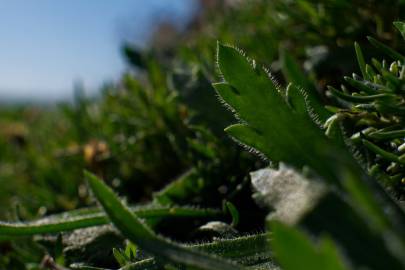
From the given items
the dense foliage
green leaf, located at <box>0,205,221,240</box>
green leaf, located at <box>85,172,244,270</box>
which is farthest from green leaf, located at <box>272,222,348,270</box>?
green leaf, located at <box>0,205,221,240</box>

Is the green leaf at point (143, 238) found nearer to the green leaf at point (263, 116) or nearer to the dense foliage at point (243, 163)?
the dense foliage at point (243, 163)

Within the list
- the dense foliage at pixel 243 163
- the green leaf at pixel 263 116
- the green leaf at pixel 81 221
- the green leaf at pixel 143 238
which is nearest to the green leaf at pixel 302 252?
the dense foliage at pixel 243 163

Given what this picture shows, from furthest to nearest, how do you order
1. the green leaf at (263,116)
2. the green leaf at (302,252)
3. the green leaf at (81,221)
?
1. the green leaf at (81,221)
2. the green leaf at (263,116)
3. the green leaf at (302,252)

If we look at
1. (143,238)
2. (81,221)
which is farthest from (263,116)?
(81,221)

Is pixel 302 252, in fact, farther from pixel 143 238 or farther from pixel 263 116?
pixel 263 116

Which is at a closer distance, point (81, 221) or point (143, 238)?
point (143, 238)

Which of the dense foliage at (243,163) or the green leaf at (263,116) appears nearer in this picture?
the dense foliage at (243,163)

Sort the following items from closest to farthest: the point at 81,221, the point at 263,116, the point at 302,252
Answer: the point at 302,252, the point at 263,116, the point at 81,221

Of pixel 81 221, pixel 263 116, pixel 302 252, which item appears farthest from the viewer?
pixel 81 221

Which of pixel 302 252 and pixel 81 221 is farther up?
pixel 81 221
